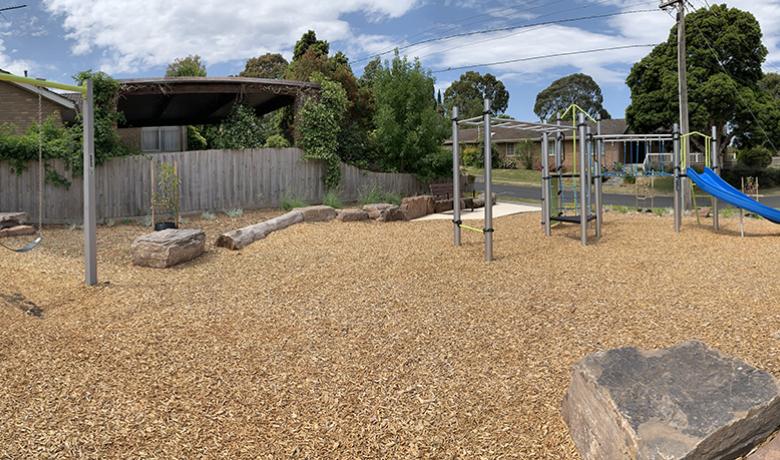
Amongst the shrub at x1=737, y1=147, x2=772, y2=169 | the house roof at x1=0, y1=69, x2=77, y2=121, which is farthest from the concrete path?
the shrub at x1=737, y1=147, x2=772, y2=169

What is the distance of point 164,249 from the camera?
27.8 ft

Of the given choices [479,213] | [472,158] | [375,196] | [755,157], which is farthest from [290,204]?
[472,158]

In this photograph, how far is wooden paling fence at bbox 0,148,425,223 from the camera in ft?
45.5

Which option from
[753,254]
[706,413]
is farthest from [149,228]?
[706,413]

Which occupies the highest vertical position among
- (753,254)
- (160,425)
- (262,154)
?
(262,154)

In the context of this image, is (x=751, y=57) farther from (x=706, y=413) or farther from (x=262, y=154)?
(x=706, y=413)

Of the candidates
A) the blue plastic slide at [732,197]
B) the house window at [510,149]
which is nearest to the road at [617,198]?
the blue plastic slide at [732,197]

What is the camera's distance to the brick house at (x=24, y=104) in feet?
59.2

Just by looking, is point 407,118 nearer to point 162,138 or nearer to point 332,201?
point 332,201

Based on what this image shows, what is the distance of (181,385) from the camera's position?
429cm

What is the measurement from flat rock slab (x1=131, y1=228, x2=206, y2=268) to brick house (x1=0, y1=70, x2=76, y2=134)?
1137 cm

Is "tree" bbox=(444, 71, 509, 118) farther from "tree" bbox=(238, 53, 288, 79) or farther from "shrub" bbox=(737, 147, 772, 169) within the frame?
"shrub" bbox=(737, 147, 772, 169)

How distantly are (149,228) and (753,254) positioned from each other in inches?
434

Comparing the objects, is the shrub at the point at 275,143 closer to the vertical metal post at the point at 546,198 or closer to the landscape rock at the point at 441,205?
the landscape rock at the point at 441,205
